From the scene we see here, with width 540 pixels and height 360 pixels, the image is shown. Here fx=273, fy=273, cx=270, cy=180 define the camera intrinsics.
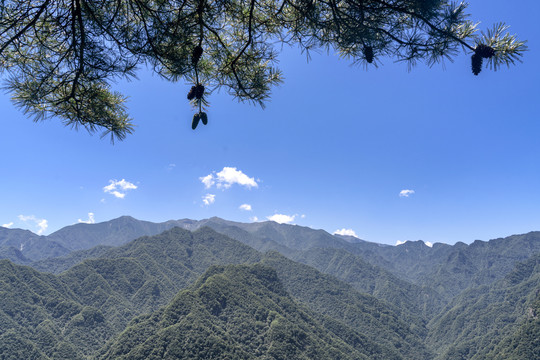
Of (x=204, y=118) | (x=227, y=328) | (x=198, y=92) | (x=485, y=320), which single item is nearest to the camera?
(x=204, y=118)

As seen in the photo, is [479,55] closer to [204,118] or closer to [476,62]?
[476,62]

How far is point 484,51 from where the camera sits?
7.13ft

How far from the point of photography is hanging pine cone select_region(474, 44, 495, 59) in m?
2.14

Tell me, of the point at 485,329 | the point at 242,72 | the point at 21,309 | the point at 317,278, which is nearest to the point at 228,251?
the point at 317,278

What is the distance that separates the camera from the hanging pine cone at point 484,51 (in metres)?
2.14

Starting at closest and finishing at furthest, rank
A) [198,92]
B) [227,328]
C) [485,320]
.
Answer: [198,92]
[227,328]
[485,320]

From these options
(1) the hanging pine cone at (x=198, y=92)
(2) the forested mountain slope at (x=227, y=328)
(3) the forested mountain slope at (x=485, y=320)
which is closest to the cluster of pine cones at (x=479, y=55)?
(1) the hanging pine cone at (x=198, y=92)

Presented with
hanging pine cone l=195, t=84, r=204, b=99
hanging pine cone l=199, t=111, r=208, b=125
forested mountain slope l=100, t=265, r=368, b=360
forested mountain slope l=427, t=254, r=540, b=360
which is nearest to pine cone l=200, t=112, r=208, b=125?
hanging pine cone l=199, t=111, r=208, b=125

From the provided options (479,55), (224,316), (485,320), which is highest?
(479,55)

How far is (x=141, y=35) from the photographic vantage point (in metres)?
2.86

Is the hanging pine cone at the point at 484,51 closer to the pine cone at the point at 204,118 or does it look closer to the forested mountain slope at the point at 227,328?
the pine cone at the point at 204,118

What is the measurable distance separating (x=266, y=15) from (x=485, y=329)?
556 feet

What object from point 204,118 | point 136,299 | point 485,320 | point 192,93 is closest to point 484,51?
point 204,118

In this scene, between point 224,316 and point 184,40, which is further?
point 224,316
